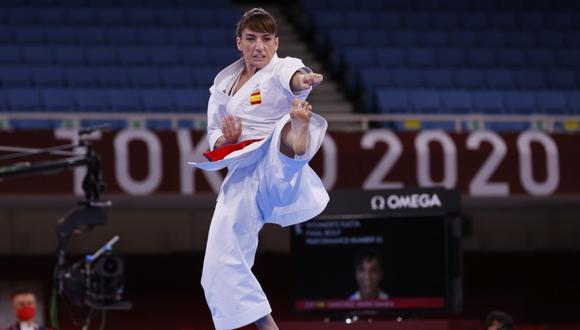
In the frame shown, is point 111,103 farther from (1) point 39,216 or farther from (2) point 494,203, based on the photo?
(2) point 494,203

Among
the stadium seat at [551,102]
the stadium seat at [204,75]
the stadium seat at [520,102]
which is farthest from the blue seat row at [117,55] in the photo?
the stadium seat at [551,102]

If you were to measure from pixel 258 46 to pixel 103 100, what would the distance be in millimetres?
8376

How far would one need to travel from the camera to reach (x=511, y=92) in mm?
13664

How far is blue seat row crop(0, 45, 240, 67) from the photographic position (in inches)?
523

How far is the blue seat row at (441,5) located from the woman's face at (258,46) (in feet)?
37.3

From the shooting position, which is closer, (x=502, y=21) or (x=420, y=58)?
(x=420, y=58)

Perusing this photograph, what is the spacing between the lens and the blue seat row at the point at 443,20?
49.9ft

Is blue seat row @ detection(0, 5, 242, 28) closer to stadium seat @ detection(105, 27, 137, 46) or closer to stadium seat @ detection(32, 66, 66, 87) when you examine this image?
stadium seat @ detection(105, 27, 137, 46)

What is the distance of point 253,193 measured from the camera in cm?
436

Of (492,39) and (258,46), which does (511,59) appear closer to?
(492,39)

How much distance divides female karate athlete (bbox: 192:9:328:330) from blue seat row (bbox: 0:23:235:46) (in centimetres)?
977

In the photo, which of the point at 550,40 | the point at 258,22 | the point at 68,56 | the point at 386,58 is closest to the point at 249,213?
the point at 258,22

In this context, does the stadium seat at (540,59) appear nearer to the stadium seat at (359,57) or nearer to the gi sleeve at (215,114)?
the stadium seat at (359,57)

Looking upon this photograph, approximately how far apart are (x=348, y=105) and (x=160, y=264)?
3.22 metres
